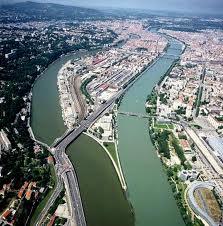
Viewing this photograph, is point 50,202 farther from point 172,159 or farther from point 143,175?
point 172,159

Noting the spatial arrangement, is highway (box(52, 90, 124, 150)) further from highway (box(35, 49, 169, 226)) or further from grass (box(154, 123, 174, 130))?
grass (box(154, 123, 174, 130))

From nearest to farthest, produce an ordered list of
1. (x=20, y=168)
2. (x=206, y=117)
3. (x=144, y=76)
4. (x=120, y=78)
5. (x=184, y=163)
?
(x=20, y=168) → (x=184, y=163) → (x=206, y=117) → (x=120, y=78) → (x=144, y=76)

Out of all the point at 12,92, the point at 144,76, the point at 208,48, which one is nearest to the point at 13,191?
the point at 12,92

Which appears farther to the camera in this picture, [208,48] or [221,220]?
[208,48]

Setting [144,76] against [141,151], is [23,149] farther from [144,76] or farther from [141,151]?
[144,76]

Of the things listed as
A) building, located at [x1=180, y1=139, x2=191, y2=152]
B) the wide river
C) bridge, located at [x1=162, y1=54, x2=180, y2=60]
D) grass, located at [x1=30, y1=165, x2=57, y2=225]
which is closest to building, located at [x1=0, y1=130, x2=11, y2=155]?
the wide river

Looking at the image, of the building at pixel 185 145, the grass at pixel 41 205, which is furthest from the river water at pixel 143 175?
the grass at pixel 41 205
